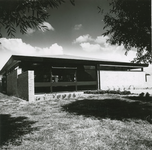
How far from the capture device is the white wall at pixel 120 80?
17.8m

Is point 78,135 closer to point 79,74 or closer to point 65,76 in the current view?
point 79,74

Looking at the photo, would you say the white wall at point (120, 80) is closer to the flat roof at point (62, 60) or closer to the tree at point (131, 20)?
the flat roof at point (62, 60)

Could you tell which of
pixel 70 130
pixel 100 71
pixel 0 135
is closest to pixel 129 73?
pixel 100 71

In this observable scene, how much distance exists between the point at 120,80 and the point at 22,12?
57.0ft

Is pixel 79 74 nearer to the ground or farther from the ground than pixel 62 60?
nearer to the ground

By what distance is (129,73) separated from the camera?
1959cm

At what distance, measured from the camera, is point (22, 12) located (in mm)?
3064

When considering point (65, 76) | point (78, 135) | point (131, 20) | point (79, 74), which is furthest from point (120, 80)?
point (78, 135)

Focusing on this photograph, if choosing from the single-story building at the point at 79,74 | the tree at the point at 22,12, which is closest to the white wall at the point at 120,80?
the single-story building at the point at 79,74

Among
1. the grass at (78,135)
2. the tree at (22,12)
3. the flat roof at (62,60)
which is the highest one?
the flat roof at (62,60)

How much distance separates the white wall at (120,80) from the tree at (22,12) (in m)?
14.9

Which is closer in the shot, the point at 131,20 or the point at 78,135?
the point at 78,135

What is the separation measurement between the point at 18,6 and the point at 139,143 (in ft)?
13.5

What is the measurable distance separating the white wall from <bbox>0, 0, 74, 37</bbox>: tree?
49.0ft
